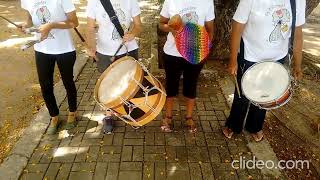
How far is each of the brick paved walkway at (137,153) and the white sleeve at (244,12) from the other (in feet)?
5.23

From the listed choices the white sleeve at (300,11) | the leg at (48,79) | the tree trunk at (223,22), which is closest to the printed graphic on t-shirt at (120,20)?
the leg at (48,79)

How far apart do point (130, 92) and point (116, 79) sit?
0.94 feet

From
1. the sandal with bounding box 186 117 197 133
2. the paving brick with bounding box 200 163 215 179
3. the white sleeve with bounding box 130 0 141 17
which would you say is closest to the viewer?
the paving brick with bounding box 200 163 215 179

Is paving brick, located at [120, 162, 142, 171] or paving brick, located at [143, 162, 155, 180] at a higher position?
paving brick, located at [120, 162, 142, 171]

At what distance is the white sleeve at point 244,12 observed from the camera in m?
3.60

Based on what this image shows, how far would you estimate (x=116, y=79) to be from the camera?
361 cm

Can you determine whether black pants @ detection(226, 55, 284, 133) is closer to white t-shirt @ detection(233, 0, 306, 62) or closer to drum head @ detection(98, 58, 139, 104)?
white t-shirt @ detection(233, 0, 306, 62)

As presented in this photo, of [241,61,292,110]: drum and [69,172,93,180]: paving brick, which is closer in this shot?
[241,61,292,110]: drum

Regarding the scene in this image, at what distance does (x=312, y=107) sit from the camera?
5441 mm

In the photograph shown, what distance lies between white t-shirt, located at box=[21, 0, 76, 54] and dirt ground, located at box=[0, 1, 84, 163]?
55.8 inches

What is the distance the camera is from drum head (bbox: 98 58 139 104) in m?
3.49

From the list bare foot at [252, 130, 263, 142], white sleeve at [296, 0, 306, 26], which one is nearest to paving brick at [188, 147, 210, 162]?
bare foot at [252, 130, 263, 142]

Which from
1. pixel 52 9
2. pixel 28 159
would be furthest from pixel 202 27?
pixel 28 159

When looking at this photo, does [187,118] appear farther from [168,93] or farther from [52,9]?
[52,9]
